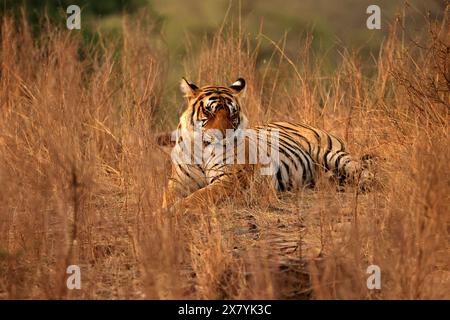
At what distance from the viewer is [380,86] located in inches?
267

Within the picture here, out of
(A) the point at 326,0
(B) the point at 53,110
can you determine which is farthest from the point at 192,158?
(A) the point at 326,0

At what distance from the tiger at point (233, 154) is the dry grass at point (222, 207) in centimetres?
18

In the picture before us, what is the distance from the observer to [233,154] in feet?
19.9

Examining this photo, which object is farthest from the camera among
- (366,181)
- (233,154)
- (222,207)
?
(233,154)

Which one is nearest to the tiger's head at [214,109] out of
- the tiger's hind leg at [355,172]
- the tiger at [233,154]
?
the tiger at [233,154]

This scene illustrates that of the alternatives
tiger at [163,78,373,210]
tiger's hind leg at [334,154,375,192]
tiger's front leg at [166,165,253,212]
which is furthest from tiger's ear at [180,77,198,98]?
tiger's hind leg at [334,154,375,192]

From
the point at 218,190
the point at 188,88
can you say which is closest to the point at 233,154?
the point at 218,190

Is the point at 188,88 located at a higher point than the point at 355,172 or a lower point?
higher

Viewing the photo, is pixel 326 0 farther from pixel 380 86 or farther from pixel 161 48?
pixel 380 86

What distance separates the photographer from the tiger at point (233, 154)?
597cm

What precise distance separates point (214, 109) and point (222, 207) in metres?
0.86

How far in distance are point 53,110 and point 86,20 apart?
771 centimetres

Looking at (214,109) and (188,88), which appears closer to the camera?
(214,109)

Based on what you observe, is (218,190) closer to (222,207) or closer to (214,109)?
(222,207)
